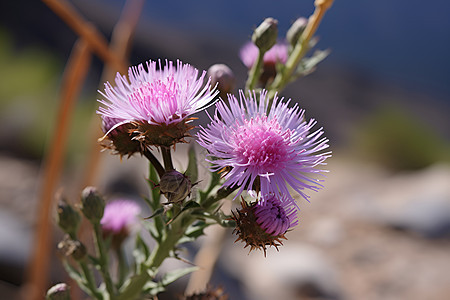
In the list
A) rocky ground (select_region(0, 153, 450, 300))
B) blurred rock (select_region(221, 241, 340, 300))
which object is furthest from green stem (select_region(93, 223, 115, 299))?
blurred rock (select_region(221, 241, 340, 300))

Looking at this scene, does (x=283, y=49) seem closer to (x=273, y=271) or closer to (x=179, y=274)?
(x=179, y=274)

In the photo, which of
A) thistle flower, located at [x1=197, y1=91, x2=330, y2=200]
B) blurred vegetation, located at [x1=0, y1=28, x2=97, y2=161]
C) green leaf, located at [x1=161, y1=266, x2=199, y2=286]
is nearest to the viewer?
thistle flower, located at [x1=197, y1=91, x2=330, y2=200]

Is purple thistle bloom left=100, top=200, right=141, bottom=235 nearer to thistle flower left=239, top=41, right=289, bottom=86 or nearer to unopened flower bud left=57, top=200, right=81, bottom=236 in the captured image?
unopened flower bud left=57, top=200, right=81, bottom=236

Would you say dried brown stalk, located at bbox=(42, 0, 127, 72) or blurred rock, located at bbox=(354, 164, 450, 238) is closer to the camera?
dried brown stalk, located at bbox=(42, 0, 127, 72)

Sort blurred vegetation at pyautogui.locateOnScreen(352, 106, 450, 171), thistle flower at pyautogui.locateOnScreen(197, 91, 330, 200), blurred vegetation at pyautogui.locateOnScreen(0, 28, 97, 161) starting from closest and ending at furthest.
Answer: thistle flower at pyautogui.locateOnScreen(197, 91, 330, 200) < blurred vegetation at pyautogui.locateOnScreen(0, 28, 97, 161) < blurred vegetation at pyautogui.locateOnScreen(352, 106, 450, 171)

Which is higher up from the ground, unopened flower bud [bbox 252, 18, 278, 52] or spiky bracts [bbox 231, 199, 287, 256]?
unopened flower bud [bbox 252, 18, 278, 52]

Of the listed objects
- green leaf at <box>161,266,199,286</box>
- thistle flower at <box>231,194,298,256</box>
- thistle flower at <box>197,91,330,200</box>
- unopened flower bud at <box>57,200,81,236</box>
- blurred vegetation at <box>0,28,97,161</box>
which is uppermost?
blurred vegetation at <box>0,28,97,161</box>

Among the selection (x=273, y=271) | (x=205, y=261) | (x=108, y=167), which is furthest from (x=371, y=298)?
(x=205, y=261)

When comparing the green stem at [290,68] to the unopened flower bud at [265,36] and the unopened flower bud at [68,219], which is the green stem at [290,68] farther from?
the unopened flower bud at [68,219]

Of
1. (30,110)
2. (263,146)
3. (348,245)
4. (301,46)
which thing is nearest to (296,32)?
(301,46)
